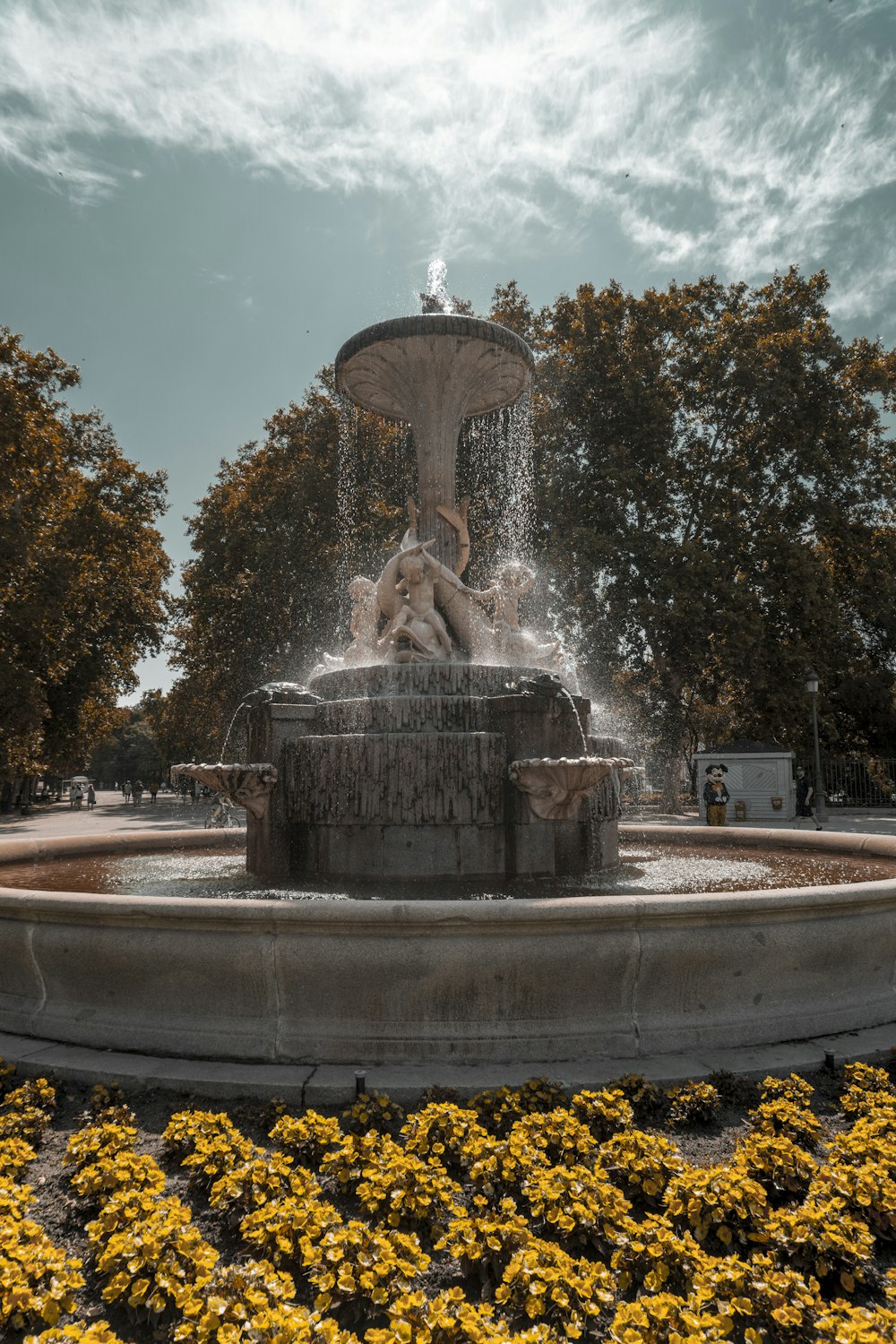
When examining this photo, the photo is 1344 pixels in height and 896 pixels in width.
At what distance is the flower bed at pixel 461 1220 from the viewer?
87.9 inches

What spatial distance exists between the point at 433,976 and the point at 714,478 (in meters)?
26.6

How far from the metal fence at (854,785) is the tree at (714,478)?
207 inches

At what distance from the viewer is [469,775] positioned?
22.2 feet

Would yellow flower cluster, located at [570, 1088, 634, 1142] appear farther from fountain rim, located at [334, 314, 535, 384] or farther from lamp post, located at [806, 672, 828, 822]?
lamp post, located at [806, 672, 828, 822]

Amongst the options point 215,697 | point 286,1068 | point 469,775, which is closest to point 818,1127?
point 286,1068

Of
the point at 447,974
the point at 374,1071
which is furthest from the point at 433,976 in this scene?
the point at 374,1071

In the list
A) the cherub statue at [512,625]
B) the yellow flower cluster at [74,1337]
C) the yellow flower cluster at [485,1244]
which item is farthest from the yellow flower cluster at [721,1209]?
the cherub statue at [512,625]

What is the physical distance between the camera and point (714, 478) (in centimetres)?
2805

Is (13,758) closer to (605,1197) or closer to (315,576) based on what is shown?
(315,576)

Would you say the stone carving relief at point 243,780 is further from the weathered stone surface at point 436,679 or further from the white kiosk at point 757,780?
the white kiosk at point 757,780

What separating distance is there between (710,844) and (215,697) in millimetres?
27824

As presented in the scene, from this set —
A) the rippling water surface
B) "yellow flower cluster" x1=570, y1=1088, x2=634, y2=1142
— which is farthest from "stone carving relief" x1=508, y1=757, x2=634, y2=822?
"yellow flower cluster" x1=570, y1=1088, x2=634, y2=1142

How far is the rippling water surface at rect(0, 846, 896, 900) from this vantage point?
6070 millimetres

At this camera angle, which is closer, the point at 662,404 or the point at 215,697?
the point at 662,404
